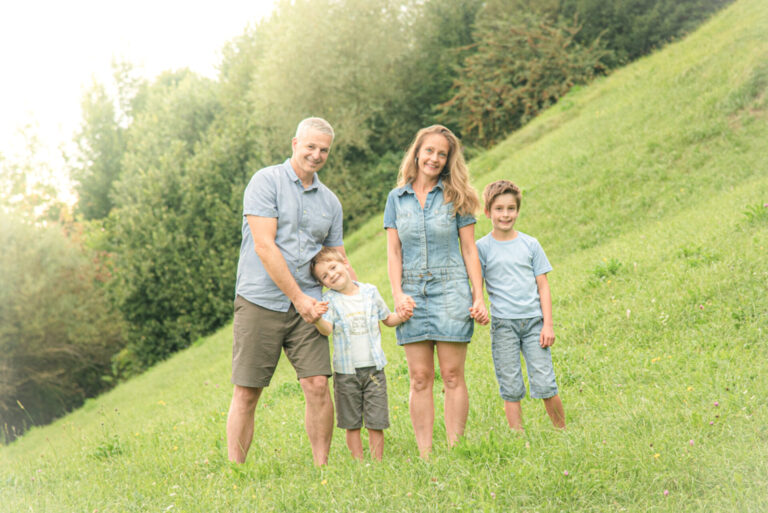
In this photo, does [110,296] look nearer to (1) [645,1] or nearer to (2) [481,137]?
(2) [481,137]

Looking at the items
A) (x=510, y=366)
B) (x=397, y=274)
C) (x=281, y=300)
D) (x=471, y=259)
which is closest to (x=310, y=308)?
(x=281, y=300)

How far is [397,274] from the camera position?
468 cm

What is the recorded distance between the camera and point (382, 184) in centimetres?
2308

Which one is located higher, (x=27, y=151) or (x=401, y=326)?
(x=27, y=151)

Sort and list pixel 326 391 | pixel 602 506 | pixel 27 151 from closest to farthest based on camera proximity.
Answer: pixel 602 506 < pixel 326 391 < pixel 27 151

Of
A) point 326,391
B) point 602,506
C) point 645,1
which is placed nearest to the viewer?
point 602,506

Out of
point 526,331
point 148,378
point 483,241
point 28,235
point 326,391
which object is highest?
point 28,235

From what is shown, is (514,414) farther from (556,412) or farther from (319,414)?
(319,414)

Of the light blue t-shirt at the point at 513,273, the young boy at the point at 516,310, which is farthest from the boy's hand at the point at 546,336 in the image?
the light blue t-shirt at the point at 513,273

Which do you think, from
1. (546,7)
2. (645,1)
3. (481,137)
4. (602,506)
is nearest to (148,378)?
(481,137)

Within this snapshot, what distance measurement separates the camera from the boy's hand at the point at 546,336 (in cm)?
453

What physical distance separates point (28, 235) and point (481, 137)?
56.6 ft

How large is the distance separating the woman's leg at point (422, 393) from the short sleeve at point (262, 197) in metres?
1.39

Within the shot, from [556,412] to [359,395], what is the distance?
1.41 m
